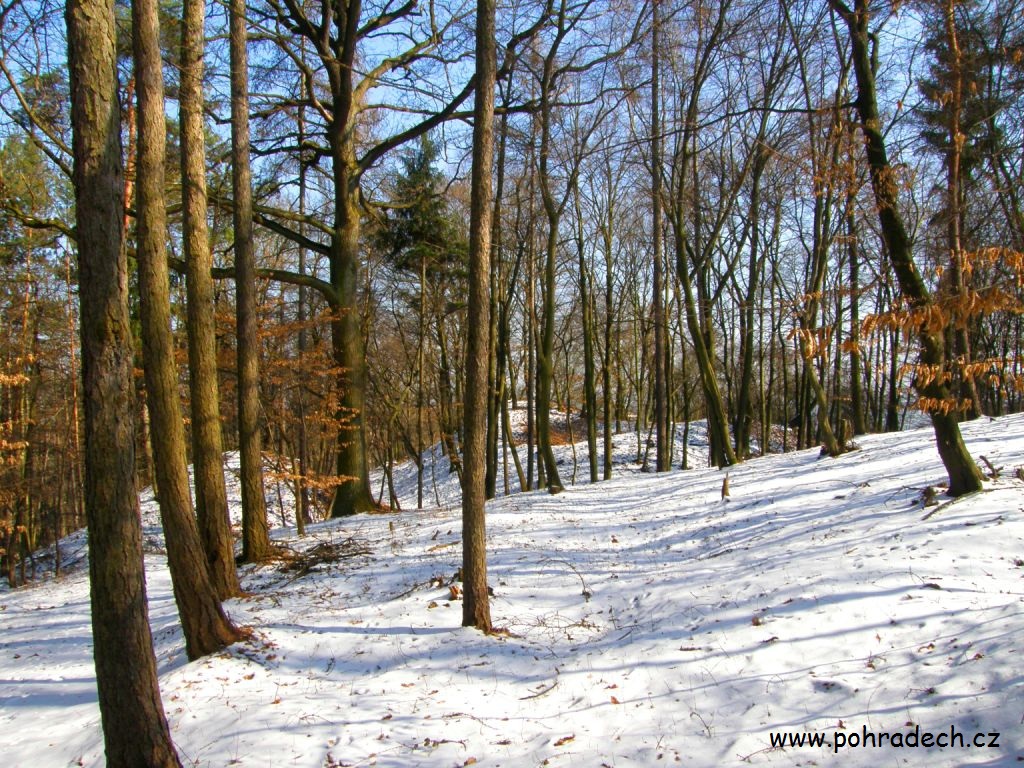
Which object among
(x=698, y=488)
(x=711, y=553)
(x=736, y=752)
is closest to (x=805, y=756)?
(x=736, y=752)

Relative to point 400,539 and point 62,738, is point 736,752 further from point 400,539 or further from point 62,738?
point 400,539

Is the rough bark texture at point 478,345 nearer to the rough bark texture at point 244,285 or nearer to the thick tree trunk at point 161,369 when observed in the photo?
the thick tree trunk at point 161,369

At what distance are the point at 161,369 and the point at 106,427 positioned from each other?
2351 mm

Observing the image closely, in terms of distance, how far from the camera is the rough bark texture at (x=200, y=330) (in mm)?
7375

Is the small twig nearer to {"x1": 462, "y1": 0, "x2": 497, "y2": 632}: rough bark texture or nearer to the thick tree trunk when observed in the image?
{"x1": 462, "y1": 0, "x2": 497, "y2": 632}: rough bark texture

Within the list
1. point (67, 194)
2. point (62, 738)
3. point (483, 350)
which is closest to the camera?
point (62, 738)

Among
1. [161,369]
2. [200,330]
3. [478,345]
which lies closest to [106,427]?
[161,369]

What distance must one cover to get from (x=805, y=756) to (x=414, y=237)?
1547 cm

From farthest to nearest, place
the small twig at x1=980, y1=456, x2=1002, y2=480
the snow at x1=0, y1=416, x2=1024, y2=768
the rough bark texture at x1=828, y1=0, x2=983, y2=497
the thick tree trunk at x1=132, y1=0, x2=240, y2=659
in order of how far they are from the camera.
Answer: the small twig at x1=980, y1=456, x2=1002, y2=480
the rough bark texture at x1=828, y1=0, x2=983, y2=497
the thick tree trunk at x1=132, y1=0, x2=240, y2=659
the snow at x1=0, y1=416, x2=1024, y2=768

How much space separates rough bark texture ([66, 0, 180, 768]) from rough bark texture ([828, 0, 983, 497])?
701cm

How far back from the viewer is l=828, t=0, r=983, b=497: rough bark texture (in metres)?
6.81

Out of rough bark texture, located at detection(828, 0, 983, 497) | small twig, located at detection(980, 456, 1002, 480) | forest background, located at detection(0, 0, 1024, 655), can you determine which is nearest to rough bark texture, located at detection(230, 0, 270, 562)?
forest background, located at detection(0, 0, 1024, 655)

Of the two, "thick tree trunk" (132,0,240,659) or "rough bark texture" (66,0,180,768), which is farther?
"thick tree trunk" (132,0,240,659)

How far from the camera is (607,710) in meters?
4.68
